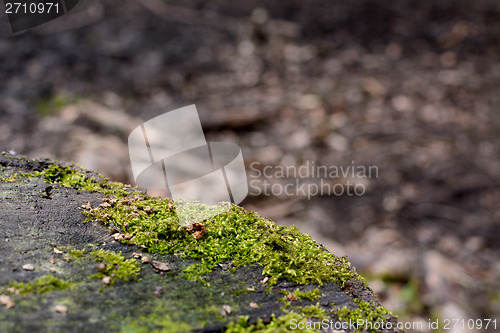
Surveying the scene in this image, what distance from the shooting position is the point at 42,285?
4.20 ft

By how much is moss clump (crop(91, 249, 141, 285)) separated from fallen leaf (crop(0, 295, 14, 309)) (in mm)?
249

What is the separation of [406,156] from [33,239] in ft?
14.9

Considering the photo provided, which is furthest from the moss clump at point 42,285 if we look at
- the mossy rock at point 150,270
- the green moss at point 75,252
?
the green moss at point 75,252

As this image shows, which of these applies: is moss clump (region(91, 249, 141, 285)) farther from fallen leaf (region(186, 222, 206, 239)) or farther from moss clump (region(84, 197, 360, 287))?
fallen leaf (region(186, 222, 206, 239))

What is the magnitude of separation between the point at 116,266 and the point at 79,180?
68 cm

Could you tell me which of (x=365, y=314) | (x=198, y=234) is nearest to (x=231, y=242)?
(x=198, y=234)

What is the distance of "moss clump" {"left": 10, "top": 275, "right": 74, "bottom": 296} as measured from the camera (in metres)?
1.25

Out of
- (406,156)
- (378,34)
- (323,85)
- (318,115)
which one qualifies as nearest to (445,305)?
(406,156)

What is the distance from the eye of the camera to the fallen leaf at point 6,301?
1.18 m
